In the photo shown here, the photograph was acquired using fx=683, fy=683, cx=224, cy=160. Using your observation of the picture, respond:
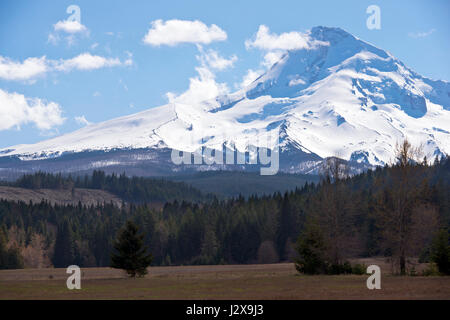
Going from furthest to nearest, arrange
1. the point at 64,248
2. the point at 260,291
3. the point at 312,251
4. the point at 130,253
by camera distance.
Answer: the point at 64,248 → the point at 130,253 → the point at 312,251 → the point at 260,291

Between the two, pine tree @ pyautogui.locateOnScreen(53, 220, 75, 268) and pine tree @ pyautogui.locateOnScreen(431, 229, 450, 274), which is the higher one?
pine tree @ pyautogui.locateOnScreen(431, 229, 450, 274)

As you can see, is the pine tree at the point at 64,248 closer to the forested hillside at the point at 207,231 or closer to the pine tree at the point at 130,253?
the forested hillside at the point at 207,231

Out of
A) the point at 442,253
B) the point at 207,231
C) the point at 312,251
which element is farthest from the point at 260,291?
the point at 207,231

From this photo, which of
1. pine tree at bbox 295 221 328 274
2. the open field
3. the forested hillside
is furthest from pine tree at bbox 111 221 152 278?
the forested hillside

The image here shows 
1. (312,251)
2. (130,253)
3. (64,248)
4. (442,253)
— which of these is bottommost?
(64,248)

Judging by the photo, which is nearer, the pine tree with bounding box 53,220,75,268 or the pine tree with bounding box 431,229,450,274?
the pine tree with bounding box 431,229,450,274

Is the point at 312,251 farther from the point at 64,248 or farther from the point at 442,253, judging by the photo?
the point at 64,248

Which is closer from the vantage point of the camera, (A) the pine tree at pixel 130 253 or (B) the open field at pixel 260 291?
(B) the open field at pixel 260 291

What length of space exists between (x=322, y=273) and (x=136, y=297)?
2889cm

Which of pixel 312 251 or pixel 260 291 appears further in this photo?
pixel 312 251

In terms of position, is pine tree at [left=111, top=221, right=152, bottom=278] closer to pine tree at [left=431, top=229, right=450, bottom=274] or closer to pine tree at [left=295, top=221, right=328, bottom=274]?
pine tree at [left=295, top=221, right=328, bottom=274]

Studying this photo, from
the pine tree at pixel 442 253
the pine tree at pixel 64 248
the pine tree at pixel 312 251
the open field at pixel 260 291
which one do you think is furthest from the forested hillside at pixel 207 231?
the open field at pixel 260 291
